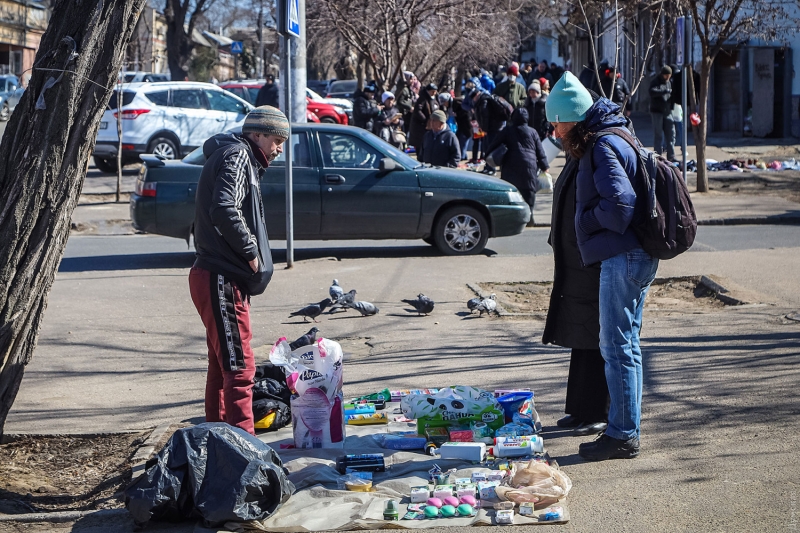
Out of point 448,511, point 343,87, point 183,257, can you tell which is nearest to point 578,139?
point 448,511

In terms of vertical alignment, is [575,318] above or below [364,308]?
above

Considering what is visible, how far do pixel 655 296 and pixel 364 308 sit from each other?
118 inches

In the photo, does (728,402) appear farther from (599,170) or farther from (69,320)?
(69,320)

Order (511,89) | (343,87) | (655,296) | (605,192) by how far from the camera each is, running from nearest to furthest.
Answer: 1. (605,192)
2. (655,296)
3. (511,89)
4. (343,87)

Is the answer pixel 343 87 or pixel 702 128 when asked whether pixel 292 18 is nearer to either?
pixel 702 128

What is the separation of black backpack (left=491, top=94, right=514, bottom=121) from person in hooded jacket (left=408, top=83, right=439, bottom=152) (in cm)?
291

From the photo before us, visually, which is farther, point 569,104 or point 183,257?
point 183,257

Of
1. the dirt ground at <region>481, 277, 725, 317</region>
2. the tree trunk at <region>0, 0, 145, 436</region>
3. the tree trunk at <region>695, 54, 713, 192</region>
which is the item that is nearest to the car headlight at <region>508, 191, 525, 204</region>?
the dirt ground at <region>481, 277, 725, 317</region>

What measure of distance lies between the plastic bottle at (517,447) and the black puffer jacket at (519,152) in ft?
27.7

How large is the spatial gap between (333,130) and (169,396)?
5963 mm

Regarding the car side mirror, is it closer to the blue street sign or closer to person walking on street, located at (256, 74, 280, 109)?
the blue street sign

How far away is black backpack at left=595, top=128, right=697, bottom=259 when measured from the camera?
4805 millimetres

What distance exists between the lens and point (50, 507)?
4.98 metres

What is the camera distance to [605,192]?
15.7 ft
